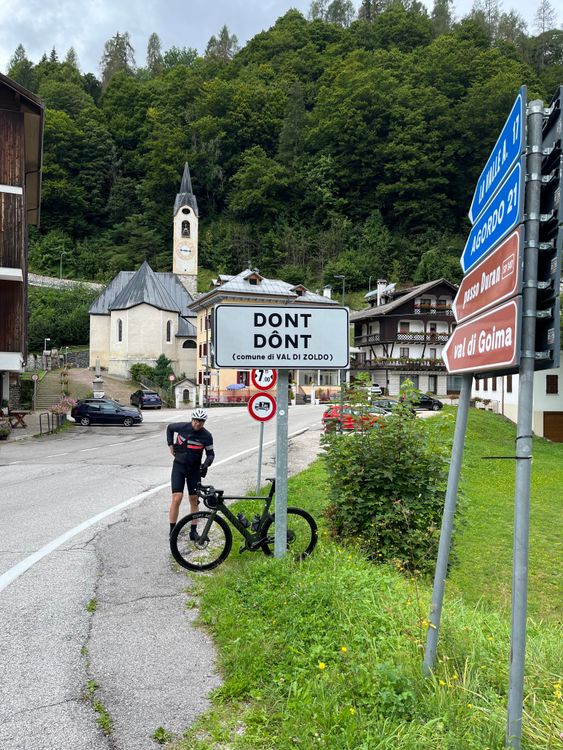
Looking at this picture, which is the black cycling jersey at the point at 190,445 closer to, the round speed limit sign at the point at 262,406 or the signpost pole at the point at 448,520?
the round speed limit sign at the point at 262,406

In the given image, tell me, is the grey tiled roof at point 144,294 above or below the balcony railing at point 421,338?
above

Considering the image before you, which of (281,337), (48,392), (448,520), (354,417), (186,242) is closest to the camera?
(448,520)

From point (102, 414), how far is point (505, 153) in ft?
107

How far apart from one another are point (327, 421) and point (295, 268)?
78.3 metres

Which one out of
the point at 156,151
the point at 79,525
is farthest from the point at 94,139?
the point at 79,525

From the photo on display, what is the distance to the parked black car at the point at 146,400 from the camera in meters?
47.7

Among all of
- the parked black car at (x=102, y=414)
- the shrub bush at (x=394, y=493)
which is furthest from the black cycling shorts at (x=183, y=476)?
the parked black car at (x=102, y=414)

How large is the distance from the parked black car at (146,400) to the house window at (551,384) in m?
28.6

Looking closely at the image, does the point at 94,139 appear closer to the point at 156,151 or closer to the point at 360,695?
the point at 156,151

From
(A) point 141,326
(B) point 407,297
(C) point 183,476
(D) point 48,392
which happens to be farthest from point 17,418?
(B) point 407,297

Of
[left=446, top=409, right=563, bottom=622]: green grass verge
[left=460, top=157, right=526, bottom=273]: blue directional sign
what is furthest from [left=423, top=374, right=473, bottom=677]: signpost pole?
[left=446, top=409, right=563, bottom=622]: green grass verge

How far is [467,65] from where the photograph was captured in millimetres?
90062

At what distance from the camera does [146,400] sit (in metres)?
47.8

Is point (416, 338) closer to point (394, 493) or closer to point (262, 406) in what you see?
point (262, 406)
